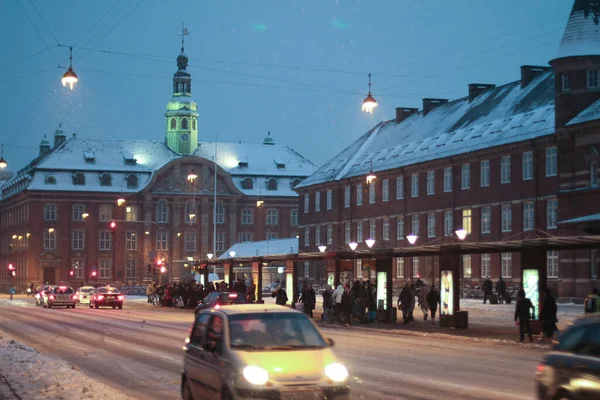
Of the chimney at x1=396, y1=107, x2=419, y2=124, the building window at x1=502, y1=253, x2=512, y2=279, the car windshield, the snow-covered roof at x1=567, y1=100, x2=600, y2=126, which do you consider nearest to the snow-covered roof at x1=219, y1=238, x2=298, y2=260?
the chimney at x1=396, y1=107, x2=419, y2=124

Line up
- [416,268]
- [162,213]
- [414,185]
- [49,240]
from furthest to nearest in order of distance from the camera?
1. [162,213]
2. [49,240]
3. [414,185]
4. [416,268]

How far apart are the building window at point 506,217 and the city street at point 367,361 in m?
28.6

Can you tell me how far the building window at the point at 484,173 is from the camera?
6938 centimetres

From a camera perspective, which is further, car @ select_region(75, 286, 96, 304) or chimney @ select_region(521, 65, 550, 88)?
car @ select_region(75, 286, 96, 304)

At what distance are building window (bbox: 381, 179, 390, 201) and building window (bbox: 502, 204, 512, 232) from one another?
52.4 feet

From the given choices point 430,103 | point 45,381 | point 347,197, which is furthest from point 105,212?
point 45,381

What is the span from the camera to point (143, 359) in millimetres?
25672

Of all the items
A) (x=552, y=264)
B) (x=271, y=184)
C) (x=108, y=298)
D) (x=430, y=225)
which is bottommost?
(x=108, y=298)

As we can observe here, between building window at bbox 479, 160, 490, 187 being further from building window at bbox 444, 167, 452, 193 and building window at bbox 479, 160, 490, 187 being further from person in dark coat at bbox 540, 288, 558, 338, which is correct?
person in dark coat at bbox 540, 288, 558, 338

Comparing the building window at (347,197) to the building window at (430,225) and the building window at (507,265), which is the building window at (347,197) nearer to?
the building window at (430,225)

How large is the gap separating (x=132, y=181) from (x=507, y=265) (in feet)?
236

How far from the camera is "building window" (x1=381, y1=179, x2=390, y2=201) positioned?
8247 cm

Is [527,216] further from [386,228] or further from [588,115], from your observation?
[386,228]

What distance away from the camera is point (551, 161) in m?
62.7
